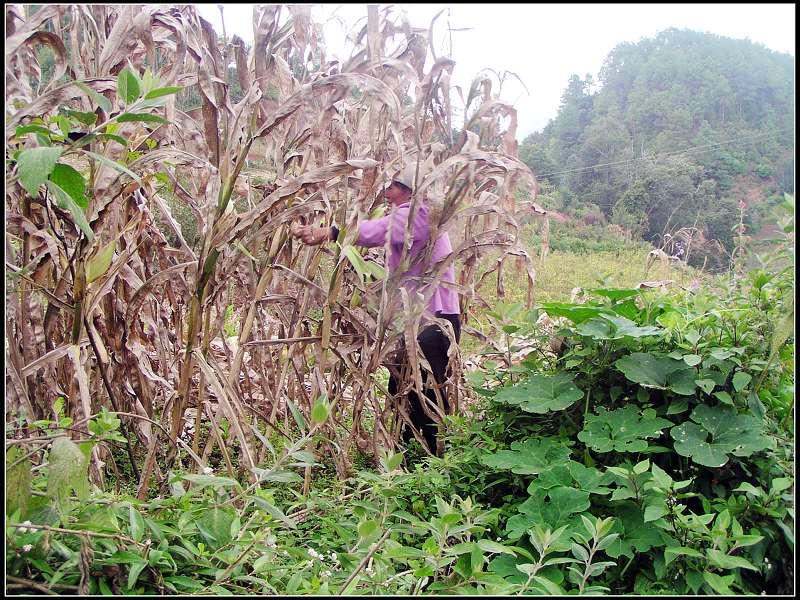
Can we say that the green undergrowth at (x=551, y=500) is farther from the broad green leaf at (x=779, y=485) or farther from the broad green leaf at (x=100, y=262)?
the broad green leaf at (x=100, y=262)

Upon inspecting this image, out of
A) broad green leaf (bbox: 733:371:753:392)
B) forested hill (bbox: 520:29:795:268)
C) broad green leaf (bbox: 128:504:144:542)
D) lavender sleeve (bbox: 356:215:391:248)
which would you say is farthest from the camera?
forested hill (bbox: 520:29:795:268)

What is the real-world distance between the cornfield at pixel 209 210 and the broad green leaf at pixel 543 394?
0.29 meters

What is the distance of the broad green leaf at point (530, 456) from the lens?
1479mm

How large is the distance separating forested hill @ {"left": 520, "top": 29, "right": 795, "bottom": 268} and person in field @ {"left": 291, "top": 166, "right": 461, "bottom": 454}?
13.0ft

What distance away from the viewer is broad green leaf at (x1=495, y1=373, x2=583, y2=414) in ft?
5.10

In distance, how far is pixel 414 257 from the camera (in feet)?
5.64

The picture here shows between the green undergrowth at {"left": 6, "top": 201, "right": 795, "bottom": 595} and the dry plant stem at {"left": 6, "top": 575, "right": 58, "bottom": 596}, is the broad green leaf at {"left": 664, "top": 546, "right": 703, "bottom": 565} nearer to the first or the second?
the green undergrowth at {"left": 6, "top": 201, "right": 795, "bottom": 595}

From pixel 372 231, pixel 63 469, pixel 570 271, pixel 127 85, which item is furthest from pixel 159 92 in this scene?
pixel 570 271

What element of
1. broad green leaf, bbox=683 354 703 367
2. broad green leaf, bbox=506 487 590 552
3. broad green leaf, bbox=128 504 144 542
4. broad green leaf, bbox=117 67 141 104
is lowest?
broad green leaf, bbox=506 487 590 552

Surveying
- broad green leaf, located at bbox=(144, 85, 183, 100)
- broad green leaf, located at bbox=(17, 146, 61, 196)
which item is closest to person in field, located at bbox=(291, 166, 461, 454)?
broad green leaf, located at bbox=(144, 85, 183, 100)

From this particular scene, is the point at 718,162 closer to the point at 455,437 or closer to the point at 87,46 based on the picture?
the point at 455,437

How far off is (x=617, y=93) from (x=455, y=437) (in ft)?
23.2

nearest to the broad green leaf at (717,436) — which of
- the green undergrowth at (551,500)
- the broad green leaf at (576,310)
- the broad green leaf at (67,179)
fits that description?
the green undergrowth at (551,500)

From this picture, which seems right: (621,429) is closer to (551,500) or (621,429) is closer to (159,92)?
(551,500)
